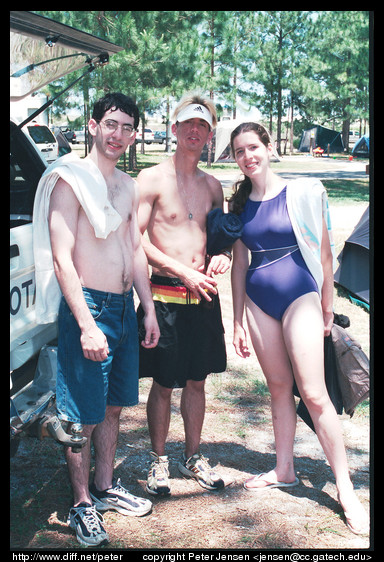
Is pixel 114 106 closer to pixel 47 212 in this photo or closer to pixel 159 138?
pixel 47 212

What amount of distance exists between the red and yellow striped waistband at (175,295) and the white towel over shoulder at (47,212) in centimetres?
62

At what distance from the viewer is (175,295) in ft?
10.6

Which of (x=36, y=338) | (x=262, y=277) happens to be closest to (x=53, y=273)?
(x=36, y=338)

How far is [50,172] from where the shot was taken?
2584mm

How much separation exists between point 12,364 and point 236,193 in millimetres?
1540

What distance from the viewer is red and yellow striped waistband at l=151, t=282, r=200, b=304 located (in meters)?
3.21

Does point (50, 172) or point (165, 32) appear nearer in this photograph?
point (50, 172)

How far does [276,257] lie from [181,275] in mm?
525

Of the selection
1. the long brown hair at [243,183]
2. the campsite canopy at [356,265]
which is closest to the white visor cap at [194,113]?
the long brown hair at [243,183]

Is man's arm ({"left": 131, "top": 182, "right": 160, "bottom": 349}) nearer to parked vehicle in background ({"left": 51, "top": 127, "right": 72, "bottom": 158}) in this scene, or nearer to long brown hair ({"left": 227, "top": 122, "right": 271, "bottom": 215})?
long brown hair ({"left": 227, "top": 122, "right": 271, "bottom": 215})

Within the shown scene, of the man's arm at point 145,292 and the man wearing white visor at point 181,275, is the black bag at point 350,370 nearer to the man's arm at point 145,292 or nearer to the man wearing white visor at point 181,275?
the man wearing white visor at point 181,275

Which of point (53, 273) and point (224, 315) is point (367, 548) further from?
point (224, 315)

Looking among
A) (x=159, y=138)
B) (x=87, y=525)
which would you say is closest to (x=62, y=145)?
(x=87, y=525)
